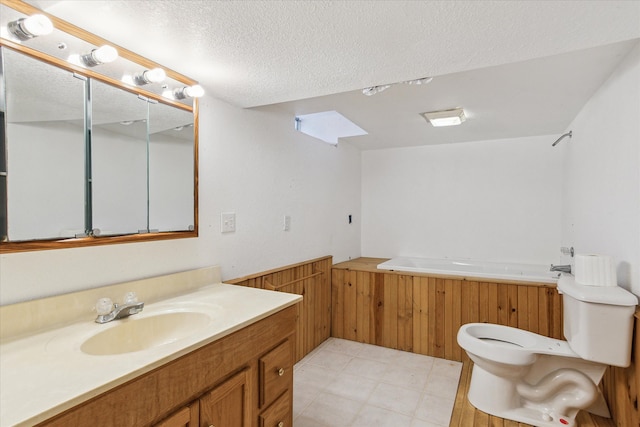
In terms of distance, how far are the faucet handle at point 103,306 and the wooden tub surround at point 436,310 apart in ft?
6.35

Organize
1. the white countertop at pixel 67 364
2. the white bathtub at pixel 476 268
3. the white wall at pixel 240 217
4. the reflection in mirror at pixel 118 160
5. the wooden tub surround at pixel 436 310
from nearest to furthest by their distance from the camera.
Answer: the white countertop at pixel 67 364
the white wall at pixel 240 217
the reflection in mirror at pixel 118 160
the wooden tub surround at pixel 436 310
the white bathtub at pixel 476 268

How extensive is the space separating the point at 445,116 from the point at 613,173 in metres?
1.09

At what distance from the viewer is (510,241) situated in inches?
130

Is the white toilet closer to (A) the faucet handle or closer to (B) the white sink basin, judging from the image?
(B) the white sink basin

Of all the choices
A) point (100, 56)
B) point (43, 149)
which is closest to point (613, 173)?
point (100, 56)

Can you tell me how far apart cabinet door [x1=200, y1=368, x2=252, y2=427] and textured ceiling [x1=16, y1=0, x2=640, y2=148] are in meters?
1.31

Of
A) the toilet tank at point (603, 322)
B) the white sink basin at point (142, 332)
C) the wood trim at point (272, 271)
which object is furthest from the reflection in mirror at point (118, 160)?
the toilet tank at point (603, 322)

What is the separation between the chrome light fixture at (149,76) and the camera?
4.62 ft

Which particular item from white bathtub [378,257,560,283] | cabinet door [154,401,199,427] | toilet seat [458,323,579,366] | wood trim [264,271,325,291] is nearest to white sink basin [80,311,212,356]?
cabinet door [154,401,199,427]

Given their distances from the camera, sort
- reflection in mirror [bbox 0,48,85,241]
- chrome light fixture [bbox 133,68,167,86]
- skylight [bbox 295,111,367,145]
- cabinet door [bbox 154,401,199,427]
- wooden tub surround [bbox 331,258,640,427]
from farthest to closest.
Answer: skylight [bbox 295,111,367,145], wooden tub surround [bbox 331,258,640,427], chrome light fixture [bbox 133,68,167,86], reflection in mirror [bbox 0,48,85,241], cabinet door [bbox 154,401,199,427]

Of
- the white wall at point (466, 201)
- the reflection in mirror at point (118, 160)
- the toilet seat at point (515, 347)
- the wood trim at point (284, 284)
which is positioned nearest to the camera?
the reflection in mirror at point (118, 160)

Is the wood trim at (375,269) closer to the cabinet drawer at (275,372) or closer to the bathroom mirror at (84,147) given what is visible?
the cabinet drawer at (275,372)

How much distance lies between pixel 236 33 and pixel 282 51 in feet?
0.69

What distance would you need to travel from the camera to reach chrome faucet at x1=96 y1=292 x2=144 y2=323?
120 centimetres
